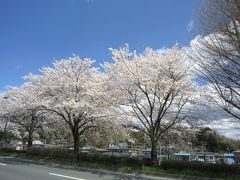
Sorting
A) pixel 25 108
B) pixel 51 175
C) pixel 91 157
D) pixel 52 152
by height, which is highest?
pixel 25 108

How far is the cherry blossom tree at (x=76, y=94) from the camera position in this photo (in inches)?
811

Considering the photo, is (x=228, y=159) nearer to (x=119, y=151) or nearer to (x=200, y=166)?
(x=200, y=166)

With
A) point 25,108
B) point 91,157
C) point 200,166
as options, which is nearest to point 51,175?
point 91,157

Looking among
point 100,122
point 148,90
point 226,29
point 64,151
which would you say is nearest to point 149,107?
point 148,90

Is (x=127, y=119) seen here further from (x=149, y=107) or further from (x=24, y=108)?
(x=24, y=108)

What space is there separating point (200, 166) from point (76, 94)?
38.3 feet

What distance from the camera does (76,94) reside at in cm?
2191

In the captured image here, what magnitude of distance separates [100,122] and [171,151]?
6302 millimetres

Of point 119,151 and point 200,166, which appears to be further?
point 119,151

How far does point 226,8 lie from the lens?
984cm

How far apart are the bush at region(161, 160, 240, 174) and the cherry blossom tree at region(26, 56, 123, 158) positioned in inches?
273

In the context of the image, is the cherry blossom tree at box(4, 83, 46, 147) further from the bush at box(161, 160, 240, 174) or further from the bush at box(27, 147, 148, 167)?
the bush at box(161, 160, 240, 174)

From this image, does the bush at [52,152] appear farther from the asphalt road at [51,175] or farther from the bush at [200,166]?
the bush at [200,166]

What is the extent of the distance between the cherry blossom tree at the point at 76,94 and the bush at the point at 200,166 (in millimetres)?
6926
